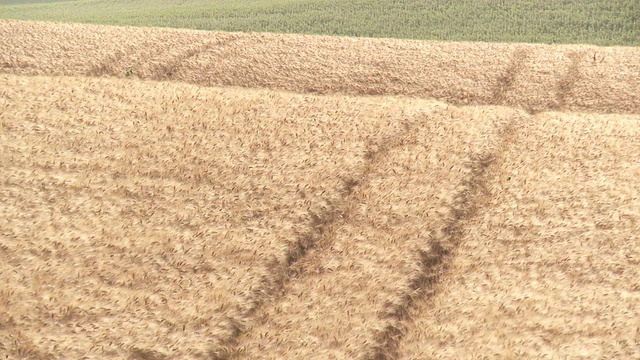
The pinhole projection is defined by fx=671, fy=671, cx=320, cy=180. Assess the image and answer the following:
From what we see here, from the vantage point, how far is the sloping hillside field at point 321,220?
5652mm

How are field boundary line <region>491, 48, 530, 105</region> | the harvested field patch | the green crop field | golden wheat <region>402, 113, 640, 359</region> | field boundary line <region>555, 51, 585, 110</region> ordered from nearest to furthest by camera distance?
golden wheat <region>402, 113, 640, 359</region>
field boundary line <region>555, 51, 585, 110</region>
field boundary line <region>491, 48, 530, 105</region>
the harvested field patch
the green crop field

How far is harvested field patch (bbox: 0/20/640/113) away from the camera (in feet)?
36.6

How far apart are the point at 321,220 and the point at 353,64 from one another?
18.7ft

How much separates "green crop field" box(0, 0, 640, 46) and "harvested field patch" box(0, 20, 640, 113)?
24.5 feet

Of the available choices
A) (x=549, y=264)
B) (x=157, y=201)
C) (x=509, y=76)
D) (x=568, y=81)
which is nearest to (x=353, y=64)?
(x=509, y=76)

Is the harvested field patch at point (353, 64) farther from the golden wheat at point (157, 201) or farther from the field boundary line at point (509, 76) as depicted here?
the golden wheat at point (157, 201)

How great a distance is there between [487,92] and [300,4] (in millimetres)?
18014

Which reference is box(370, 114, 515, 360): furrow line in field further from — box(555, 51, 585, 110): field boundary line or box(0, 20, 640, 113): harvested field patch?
box(0, 20, 640, 113): harvested field patch

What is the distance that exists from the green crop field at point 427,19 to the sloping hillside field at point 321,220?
30.2ft

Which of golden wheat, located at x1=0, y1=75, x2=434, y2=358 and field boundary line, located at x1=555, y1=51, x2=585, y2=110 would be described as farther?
field boundary line, located at x1=555, y1=51, x2=585, y2=110

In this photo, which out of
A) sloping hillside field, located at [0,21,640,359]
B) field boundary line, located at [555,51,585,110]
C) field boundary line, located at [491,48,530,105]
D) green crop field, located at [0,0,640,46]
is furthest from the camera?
green crop field, located at [0,0,640,46]

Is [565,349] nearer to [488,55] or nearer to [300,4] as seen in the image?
[488,55]

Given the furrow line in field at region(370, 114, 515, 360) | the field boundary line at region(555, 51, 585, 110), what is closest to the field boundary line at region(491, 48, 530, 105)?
the field boundary line at region(555, 51, 585, 110)

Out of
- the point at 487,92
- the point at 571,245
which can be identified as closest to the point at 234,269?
the point at 571,245
